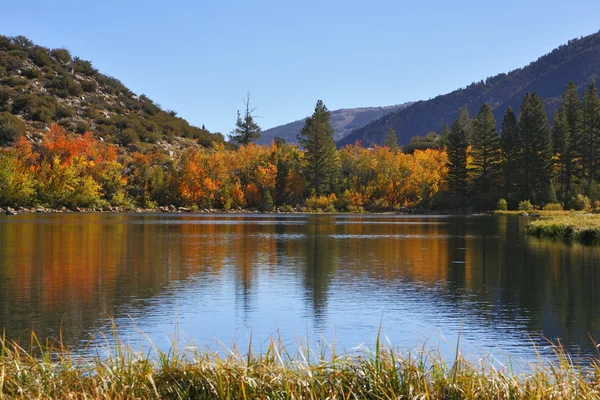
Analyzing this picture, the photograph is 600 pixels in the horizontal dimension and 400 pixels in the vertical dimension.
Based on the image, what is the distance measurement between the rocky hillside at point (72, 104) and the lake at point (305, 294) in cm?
9038

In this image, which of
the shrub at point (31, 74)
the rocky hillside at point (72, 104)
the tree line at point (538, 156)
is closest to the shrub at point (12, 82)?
the rocky hillside at point (72, 104)

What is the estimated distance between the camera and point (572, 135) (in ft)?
368

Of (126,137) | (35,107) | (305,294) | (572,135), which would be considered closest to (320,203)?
(126,137)

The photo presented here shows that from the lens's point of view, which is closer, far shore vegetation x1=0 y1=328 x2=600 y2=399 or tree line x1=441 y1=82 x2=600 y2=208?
far shore vegetation x1=0 y1=328 x2=600 y2=399

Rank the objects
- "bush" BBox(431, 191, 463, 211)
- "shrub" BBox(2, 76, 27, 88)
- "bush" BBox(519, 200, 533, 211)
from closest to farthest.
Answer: "bush" BBox(519, 200, 533, 211)
"bush" BBox(431, 191, 463, 211)
"shrub" BBox(2, 76, 27, 88)

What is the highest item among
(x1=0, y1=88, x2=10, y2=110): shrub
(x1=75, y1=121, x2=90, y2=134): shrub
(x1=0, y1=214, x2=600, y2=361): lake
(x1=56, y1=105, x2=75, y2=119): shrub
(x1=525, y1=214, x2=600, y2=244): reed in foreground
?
(x1=0, y1=88, x2=10, y2=110): shrub

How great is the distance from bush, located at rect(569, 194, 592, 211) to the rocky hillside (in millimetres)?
79453

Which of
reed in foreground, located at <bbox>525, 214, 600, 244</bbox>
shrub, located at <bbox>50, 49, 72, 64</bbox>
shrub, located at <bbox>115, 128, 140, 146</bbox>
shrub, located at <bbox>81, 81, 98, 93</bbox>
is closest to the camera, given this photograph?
reed in foreground, located at <bbox>525, 214, 600, 244</bbox>

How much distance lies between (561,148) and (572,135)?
283cm

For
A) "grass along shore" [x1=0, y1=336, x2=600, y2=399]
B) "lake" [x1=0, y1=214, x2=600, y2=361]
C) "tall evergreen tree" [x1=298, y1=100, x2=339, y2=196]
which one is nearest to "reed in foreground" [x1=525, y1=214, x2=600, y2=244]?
"lake" [x1=0, y1=214, x2=600, y2=361]

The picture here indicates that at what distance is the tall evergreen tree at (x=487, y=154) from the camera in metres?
119

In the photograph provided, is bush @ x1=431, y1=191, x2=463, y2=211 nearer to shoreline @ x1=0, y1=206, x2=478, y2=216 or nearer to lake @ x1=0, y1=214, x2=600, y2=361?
shoreline @ x1=0, y1=206, x2=478, y2=216

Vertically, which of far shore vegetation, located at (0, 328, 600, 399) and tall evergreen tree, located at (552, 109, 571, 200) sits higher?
tall evergreen tree, located at (552, 109, 571, 200)

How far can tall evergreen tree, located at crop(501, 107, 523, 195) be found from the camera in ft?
374
